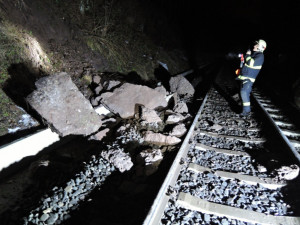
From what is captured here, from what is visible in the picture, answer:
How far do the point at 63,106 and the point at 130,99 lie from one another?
165 cm

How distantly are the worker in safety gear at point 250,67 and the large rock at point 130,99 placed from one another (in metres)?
2.12

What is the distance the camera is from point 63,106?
3762mm

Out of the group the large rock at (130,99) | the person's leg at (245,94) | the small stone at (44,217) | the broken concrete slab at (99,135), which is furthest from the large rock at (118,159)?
the person's leg at (245,94)

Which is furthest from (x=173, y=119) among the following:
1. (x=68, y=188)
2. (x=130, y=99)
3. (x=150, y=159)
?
(x=68, y=188)

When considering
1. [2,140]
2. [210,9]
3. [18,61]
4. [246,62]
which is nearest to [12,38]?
[18,61]

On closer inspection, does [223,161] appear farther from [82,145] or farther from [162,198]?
[82,145]

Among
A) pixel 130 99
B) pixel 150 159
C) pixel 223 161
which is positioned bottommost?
pixel 223 161

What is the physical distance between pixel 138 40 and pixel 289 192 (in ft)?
30.6

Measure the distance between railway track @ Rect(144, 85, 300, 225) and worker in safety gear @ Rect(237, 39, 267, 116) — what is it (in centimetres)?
125

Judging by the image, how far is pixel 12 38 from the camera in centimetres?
434

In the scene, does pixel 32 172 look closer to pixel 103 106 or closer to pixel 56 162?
pixel 56 162

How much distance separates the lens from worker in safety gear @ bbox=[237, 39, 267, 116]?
191 inches

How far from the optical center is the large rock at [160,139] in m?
3.71

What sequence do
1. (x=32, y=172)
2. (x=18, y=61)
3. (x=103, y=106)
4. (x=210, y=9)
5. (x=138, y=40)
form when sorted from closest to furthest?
(x=32, y=172) → (x=18, y=61) → (x=103, y=106) → (x=138, y=40) → (x=210, y=9)
